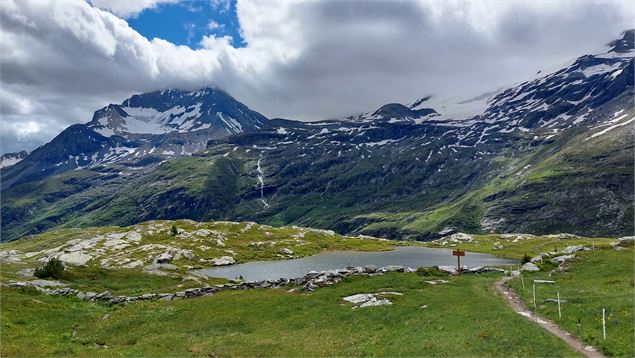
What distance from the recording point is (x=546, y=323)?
41000mm

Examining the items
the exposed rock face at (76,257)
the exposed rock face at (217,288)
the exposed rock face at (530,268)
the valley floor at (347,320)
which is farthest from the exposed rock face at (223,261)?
the exposed rock face at (530,268)

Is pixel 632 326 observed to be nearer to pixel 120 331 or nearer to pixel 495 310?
pixel 495 310

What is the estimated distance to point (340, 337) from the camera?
139ft

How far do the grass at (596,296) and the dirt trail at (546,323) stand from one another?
0.58 metres

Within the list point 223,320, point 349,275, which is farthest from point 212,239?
point 223,320

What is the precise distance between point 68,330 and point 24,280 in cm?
2957

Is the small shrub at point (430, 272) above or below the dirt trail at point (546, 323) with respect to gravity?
above

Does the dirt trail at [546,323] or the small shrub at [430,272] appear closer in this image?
the dirt trail at [546,323]

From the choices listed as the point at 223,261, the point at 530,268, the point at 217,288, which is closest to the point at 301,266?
the point at 223,261

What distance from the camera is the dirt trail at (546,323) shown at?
33075 mm

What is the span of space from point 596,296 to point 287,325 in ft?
106

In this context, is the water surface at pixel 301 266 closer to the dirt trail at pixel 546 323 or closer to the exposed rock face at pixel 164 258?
the exposed rock face at pixel 164 258

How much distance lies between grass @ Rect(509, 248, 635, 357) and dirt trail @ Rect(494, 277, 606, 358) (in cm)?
58

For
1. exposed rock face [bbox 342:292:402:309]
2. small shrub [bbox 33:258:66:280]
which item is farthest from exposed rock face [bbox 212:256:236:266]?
exposed rock face [bbox 342:292:402:309]
